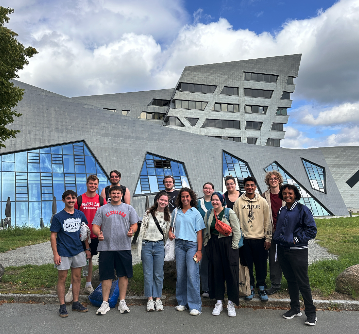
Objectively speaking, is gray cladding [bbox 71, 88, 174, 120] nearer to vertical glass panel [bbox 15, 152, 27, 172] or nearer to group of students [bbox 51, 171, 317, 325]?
vertical glass panel [bbox 15, 152, 27, 172]

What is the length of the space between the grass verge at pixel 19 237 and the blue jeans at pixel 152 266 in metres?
7.98

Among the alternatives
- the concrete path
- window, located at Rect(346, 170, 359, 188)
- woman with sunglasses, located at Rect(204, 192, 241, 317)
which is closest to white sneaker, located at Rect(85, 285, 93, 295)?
the concrete path

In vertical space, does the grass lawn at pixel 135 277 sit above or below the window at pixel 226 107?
below

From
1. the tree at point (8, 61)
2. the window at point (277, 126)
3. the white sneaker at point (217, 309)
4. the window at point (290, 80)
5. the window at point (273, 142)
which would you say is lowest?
the white sneaker at point (217, 309)

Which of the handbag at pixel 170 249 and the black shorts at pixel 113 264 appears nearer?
the black shorts at pixel 113 264

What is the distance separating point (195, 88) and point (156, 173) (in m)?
28.3

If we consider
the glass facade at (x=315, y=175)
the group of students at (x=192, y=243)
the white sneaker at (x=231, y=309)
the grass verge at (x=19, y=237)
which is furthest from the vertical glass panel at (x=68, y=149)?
the glass facade at (x=315, y=175)

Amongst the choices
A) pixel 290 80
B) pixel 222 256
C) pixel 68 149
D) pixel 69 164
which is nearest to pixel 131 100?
pixel 290 80

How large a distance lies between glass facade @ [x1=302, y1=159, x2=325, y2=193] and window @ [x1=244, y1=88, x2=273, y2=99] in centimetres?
2029

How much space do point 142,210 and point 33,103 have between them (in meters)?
9.95

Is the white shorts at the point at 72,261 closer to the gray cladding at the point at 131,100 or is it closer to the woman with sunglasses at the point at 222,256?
the woman with sunglasses at the point at 222,256

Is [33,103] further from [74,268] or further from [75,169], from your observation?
[74,268]

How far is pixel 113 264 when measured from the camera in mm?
5309

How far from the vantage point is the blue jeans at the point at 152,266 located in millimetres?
5438
